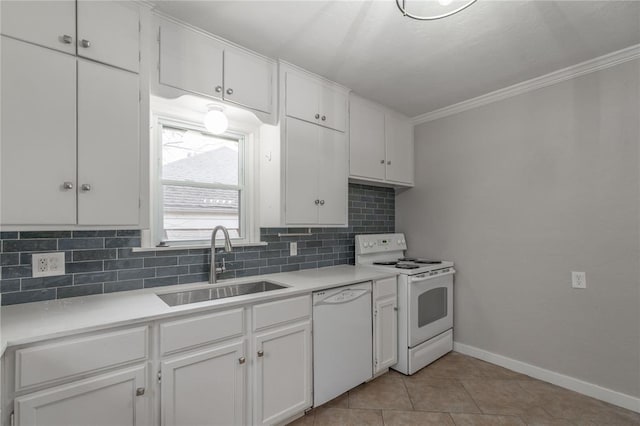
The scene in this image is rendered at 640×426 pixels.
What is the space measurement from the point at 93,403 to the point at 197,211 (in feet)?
4.17

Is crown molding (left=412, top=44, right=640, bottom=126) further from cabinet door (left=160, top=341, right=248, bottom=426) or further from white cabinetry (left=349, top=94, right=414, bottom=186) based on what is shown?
cabinet door (left=160, top=341, right=248, bottom=426)

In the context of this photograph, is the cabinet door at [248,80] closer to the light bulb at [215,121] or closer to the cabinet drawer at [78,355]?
the light bulb at [215,121]

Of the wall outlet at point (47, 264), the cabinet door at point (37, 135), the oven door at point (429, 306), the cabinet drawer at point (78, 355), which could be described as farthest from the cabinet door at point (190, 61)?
the oven door at point (429, 306)

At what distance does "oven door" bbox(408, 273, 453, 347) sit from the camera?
8.57 feet

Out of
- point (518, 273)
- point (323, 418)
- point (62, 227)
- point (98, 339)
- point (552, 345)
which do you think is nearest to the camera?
point (98, 339)

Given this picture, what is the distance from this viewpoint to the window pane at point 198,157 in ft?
7.04

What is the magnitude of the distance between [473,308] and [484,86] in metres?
2.07

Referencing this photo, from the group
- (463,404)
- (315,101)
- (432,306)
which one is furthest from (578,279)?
(315,101)

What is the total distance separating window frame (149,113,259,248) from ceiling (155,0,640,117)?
2.11 ft

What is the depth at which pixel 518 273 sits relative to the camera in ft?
8.83

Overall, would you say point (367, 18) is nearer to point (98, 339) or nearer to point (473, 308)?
point (98, 339)

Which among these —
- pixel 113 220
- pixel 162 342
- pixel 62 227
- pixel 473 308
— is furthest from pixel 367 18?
pixel 473 308

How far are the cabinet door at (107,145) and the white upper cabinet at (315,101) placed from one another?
1085 mm

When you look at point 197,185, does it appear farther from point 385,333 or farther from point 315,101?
point 385,333
